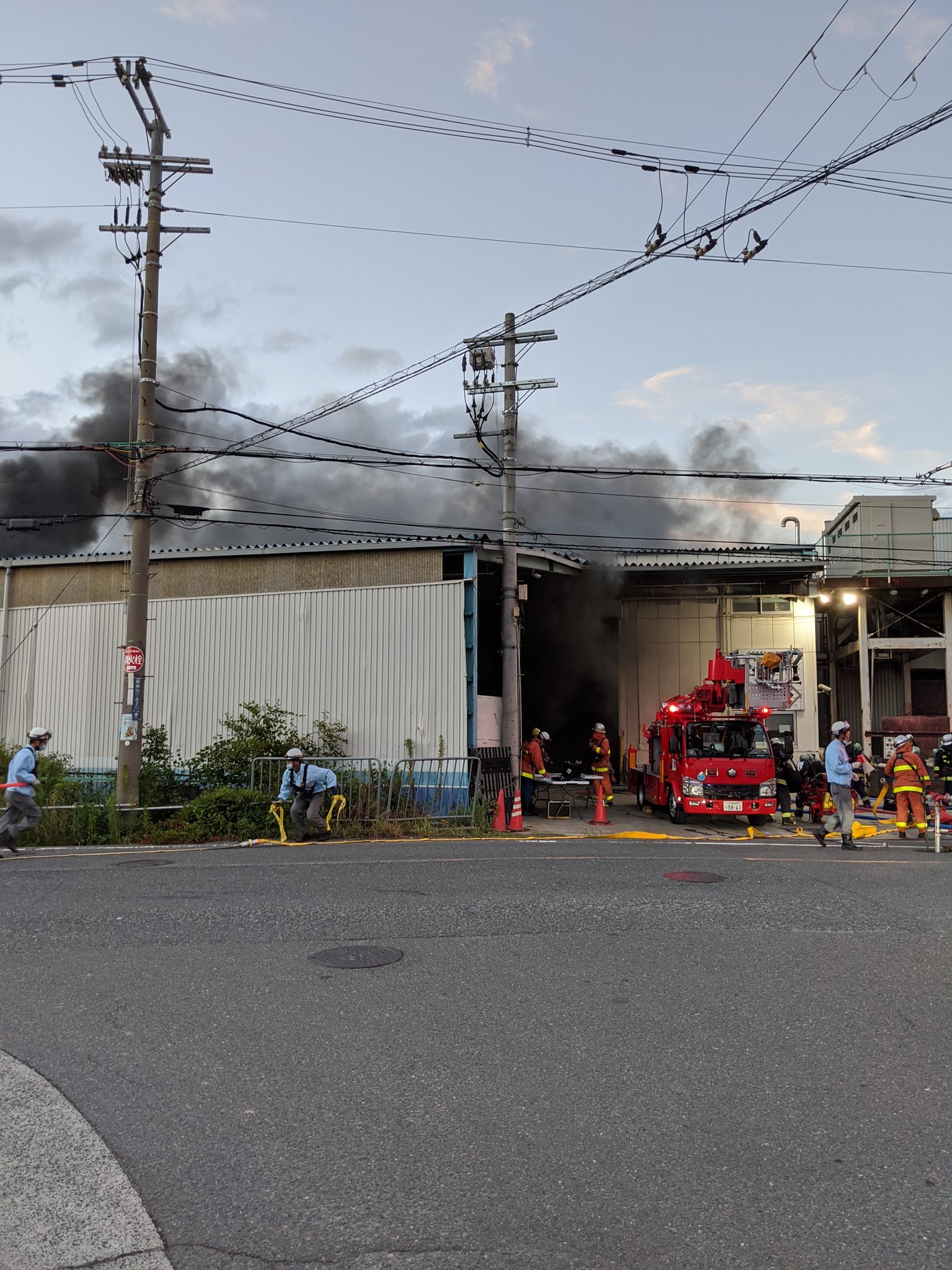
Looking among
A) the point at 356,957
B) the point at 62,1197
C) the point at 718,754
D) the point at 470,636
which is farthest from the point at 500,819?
the point at 62,1197

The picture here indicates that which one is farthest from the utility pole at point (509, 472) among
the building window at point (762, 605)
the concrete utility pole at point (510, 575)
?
the building window at point (762, 605)

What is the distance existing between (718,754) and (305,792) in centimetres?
776

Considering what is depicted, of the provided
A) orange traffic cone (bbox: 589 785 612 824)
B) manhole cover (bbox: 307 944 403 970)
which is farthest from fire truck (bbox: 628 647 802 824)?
manhole cover (bbox: 307 944 403 970)

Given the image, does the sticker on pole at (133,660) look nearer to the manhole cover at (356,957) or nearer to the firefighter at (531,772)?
the firefighter at (531,772)

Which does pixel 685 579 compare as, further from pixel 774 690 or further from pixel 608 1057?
pixel 608 1057

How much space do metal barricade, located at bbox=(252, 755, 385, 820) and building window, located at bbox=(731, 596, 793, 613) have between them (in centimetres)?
1311

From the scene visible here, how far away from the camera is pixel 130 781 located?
15.3 m

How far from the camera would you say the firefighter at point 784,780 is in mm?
17453

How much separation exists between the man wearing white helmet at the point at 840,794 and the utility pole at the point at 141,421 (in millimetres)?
11297

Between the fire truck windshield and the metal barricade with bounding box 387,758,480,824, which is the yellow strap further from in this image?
→ the fire truck windshield

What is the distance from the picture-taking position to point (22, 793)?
42.0ft

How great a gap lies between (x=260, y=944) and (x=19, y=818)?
793 cm

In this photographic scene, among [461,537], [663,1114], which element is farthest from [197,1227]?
[461,537]

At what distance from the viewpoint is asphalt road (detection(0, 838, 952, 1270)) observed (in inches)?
129
